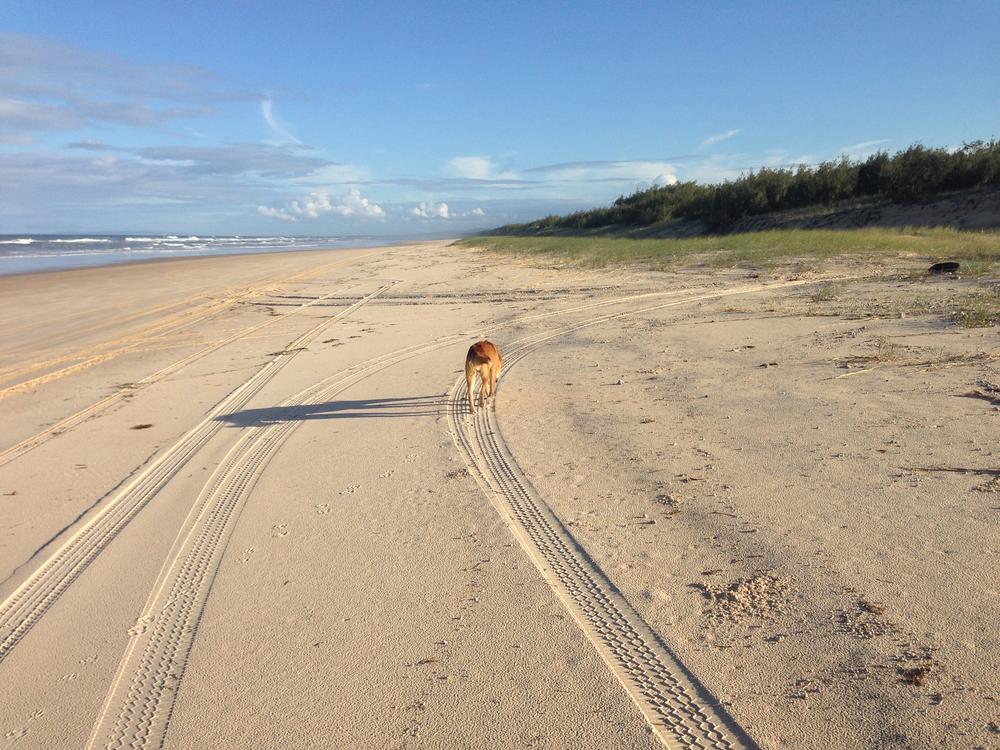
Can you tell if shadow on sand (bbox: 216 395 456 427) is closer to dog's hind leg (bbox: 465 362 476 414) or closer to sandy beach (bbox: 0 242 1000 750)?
sandy beach (bbox: 0 242 1000 750)

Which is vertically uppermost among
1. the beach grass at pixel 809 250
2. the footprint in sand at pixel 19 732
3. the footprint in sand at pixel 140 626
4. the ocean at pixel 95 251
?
the footprint in sand at pixel 19 732

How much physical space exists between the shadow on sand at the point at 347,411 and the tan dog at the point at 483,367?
1.40 feet

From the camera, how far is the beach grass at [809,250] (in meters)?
18.2

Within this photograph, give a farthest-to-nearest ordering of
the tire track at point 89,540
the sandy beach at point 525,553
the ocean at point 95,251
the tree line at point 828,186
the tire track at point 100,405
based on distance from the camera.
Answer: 1. the ocean at point 95,251
2. the tree line at point 828,186
3. the tire track at point 100,405
4. the tire track at point 89,540
5. the sandy beach at point 525,553

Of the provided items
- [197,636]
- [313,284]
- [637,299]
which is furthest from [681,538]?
[313,284]

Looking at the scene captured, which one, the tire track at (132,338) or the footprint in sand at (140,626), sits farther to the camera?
the tire track at (132,338)

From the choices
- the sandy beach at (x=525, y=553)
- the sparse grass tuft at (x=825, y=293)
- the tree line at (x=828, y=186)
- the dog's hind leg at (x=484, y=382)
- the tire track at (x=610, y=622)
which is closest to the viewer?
the tire track at (x=610, y=622)

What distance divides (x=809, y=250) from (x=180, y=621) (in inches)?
831

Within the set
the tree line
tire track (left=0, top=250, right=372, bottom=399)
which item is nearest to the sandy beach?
tire track (left=0, top=250, right=372, bottom=399)

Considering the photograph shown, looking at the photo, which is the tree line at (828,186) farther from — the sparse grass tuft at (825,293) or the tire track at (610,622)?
the tire track at (610,622)

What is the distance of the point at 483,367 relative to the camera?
24.0ft

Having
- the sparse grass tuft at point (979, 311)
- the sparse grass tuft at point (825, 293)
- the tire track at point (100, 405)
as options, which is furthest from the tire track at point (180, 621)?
the sparse grass tuft at point (825, 293)

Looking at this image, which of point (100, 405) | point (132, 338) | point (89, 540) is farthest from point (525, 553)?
point (132, 338)

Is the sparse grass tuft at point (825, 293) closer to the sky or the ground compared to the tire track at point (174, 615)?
closer to the ground
